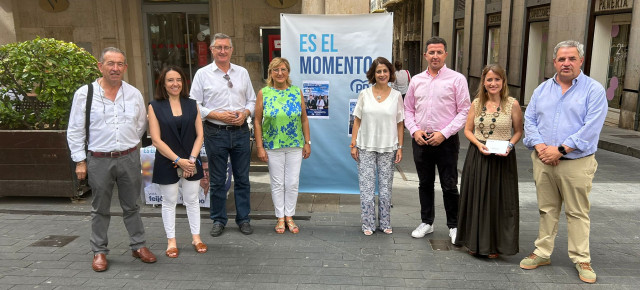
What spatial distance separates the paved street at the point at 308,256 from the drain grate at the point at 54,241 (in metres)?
0.06

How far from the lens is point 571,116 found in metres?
3.57

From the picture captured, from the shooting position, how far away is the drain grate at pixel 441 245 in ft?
14.3

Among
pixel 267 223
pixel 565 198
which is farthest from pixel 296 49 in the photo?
pixel 565 198

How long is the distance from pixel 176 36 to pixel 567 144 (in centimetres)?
830

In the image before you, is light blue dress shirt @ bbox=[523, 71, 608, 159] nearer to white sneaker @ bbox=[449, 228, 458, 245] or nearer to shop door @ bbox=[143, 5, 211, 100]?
white sneaker @ bbox=[449, 228, 458, 245]

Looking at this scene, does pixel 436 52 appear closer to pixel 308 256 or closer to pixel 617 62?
pixel 308 256

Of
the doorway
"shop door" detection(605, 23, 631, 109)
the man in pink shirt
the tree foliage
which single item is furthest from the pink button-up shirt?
the doorway

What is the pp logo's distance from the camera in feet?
18.0

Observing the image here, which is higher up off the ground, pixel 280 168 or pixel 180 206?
pixel 280 168

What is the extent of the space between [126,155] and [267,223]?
5.75 feet

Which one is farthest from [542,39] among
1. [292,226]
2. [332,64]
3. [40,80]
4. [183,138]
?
[40,80]

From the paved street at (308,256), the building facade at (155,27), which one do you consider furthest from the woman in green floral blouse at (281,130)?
the building facade at (155,27)

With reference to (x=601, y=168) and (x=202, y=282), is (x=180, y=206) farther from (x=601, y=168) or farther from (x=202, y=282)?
(x=601, y=168)

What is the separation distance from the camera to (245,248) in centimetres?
439
